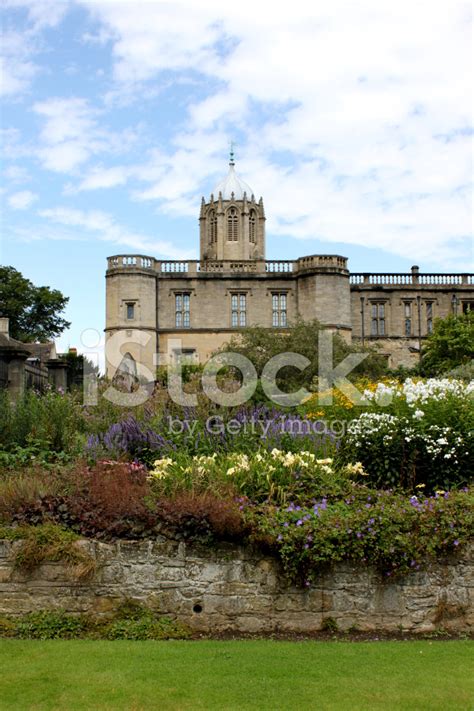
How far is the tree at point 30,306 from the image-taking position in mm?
50125

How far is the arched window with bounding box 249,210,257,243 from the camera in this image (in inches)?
2427

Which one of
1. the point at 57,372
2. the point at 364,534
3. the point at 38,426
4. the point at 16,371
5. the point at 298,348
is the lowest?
the point at 364,534

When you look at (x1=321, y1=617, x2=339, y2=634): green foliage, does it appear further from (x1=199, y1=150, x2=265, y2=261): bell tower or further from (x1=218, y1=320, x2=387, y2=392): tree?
(x1=199, y1=150, x2=265, y2=261): bell tower

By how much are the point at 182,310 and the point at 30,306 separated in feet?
38.8

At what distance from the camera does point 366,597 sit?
25.0 feet

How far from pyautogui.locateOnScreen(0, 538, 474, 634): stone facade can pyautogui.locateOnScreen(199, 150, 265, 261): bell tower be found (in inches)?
2081

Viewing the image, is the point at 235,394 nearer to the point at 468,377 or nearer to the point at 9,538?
the point at 9,538

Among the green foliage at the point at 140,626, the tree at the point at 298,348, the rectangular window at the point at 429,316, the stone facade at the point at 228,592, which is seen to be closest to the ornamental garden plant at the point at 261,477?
the stone facade at the point at 228,592

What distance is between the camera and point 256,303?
46.4 m

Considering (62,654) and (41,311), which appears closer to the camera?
(62,654)

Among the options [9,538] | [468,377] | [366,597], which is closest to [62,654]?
[9,538]

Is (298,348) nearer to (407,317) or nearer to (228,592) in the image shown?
(407,317)

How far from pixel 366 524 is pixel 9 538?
3535 millimetres

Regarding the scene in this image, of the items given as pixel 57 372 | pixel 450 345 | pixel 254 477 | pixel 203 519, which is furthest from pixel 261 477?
pixel 450 345
